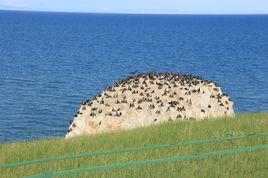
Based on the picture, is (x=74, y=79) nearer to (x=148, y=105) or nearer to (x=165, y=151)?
(x=148, y=105)

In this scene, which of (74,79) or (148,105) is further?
(74,79)

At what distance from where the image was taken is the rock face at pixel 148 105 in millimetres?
20719

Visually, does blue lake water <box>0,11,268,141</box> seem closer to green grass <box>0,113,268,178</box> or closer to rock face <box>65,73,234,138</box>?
rock face <box>65,73,234,138</box>

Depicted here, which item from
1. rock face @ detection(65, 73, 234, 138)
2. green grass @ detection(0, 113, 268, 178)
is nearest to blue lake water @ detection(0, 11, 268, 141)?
rock face @ detection(65, 73, 234, 138)

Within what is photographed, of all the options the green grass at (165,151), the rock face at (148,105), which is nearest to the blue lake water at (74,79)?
the rock face at (148,105)

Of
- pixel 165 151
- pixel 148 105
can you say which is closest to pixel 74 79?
pixel 148 105

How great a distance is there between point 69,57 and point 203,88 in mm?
76573

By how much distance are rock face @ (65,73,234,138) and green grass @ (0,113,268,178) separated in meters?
3.11

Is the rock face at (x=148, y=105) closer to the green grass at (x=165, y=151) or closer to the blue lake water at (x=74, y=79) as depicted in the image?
the green grass at (x=165, y=151)

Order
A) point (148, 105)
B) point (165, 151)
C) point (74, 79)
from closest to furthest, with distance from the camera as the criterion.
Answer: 1. point (165, 151)
2. point (148, 105)
3. point (74, 79)

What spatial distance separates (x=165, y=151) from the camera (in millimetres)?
13062

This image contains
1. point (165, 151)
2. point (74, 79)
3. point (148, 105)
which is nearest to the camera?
point (165, 151)

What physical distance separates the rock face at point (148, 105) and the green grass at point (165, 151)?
3110 mm

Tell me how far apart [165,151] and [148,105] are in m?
7.84
